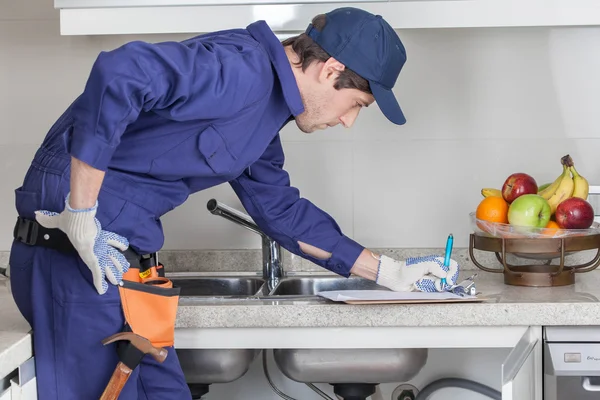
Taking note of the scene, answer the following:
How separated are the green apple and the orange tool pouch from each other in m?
0.82

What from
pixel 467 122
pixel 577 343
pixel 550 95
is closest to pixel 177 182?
pixel 577 343

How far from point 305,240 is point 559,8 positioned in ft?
2.53

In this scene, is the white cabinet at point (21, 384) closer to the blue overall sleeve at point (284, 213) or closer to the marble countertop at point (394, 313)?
the marble countertop at point (394, 313)

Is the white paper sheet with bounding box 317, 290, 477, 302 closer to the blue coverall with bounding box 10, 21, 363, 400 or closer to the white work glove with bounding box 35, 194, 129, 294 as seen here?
the blue coverall with bounding box 10, 21, 363, 400

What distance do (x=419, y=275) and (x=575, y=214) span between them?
15.0 inches

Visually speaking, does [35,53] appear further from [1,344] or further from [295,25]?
[1,344]

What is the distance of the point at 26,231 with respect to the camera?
1.45m

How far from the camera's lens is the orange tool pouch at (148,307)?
1.45 m

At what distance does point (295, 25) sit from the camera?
77.1 inches

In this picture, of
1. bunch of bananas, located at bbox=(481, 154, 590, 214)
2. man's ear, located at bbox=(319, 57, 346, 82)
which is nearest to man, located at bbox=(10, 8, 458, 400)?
man's ear, located at bbox=(319, 57, 346, 82)

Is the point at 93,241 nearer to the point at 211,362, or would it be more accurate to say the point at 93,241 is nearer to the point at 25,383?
the point at 25,383

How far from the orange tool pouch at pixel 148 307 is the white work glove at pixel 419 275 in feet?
1.74

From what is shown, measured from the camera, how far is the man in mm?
1324

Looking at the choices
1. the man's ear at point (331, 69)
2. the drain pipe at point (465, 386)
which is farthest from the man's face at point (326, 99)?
the drain pipe at point (465, 386)
